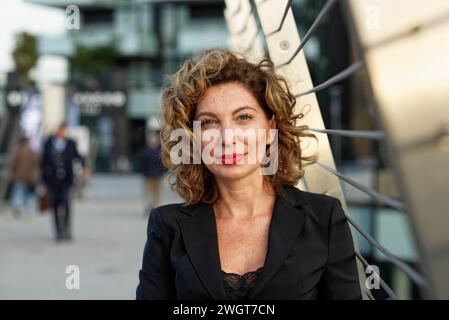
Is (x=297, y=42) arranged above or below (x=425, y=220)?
above

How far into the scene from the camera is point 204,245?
1.92m

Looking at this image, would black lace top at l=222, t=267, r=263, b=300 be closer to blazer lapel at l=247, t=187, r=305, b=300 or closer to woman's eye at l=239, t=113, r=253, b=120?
blazer lapel at l=247, t=187, r=305, b=300

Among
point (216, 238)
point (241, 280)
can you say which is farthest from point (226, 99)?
point (241, 280)

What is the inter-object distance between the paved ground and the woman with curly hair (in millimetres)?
3749

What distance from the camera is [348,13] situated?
1.05 m

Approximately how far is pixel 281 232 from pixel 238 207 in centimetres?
19

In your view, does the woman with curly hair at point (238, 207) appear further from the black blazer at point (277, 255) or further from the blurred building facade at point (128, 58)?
the blurred building facade at point (128, 58)

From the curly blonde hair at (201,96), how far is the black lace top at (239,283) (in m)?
0.29

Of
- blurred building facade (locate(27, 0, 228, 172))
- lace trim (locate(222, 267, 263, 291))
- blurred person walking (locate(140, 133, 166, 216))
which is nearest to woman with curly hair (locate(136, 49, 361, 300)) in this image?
lace trim (locate(222, 267, 263, 291))

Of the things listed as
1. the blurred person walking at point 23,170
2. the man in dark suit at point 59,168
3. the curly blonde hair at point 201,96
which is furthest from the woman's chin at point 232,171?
the blurred person walking at point 23,170

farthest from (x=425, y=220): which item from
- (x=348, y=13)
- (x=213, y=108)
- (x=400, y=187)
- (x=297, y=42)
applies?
(x=297, y=42)

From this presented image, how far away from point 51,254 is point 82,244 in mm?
981

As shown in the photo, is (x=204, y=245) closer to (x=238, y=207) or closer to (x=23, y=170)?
(x=238, y=207)

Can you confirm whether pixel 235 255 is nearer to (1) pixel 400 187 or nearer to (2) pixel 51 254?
(1) pixel 400 187
